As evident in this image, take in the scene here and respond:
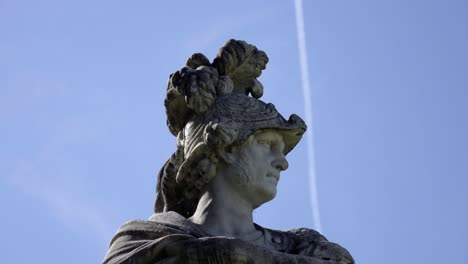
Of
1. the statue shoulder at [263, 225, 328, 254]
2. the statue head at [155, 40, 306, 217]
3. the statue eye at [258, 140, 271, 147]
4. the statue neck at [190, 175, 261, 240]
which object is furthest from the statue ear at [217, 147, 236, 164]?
the statue shoulder at [263, 225, 328, 254]

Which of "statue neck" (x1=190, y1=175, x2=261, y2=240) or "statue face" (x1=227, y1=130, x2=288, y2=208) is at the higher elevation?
"statue face" (x1=227, y1=130, x2=288, y2=208)

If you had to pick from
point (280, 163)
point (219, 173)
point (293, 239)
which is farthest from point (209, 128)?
point (293, 239)

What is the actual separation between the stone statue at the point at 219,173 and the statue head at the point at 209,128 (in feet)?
0.04

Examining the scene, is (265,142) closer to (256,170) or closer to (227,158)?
(256,170)

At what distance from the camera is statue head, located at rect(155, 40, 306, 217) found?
51.8 ft

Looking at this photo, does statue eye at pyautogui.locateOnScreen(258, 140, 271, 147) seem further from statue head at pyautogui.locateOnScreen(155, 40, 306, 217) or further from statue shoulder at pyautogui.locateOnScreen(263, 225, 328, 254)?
statue shoulder at pyautogui.locateOnScreen(263, 225, 328, 254)

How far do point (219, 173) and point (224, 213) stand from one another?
0.51 metres

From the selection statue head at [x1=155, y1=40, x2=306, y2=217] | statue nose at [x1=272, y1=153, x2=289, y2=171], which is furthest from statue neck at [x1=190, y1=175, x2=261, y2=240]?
statue nose at [x1=272, y1=153, x2=289, y2=171]

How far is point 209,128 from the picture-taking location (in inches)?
620

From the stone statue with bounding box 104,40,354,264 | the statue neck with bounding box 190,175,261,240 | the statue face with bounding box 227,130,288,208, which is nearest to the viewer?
the stone statue with bounding box 104,40,354,264

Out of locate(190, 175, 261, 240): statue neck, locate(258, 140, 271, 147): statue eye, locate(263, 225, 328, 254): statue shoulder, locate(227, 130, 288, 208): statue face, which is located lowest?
locate(263, 225, 328, 254): statue shoulder

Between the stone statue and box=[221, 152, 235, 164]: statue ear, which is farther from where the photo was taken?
box=[221, 152, 235, 164]: statue ear

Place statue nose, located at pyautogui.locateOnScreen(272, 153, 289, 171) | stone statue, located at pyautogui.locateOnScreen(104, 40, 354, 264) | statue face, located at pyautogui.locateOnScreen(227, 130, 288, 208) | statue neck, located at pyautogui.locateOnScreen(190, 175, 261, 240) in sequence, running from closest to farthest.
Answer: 1. stone statue, located at pyautogui.locateOnScreen(104, 40, 354, 264)
2. statue neck, located at pyautogui.locateOnScreen(190, 175, 261, 240)
3. statue face, located at pyautogui.locateOnScreen(227, 130, 288, 208)
4. statue nose, located at pyautogui.locateOnScreen(272, 153, 289, 171)

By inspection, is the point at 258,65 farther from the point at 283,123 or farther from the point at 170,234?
the point at 170,234
